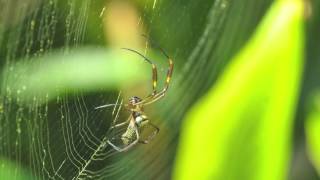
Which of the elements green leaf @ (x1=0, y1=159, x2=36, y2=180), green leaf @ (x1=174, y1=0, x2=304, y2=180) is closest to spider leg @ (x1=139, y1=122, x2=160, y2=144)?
green leaf @ (x1=0, y1=159, x2=36, y2=180)

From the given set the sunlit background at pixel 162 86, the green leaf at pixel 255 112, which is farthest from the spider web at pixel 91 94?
the green leaf at pixel 255 112

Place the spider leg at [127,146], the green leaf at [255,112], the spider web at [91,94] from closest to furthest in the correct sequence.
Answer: the green leaf at [255,112] → the spider web at [91,94] → the spider leg at [127,146]

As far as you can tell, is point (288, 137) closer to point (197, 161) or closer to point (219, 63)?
point (197, 161)

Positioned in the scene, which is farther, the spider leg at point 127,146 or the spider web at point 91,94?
the spider leg at point 127,146

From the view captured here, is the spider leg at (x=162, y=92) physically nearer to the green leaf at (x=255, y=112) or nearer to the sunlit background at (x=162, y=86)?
the sunlit background at (x=162, y=86)

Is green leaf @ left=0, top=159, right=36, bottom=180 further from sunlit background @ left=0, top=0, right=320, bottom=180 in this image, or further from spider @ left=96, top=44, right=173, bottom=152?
spider @ left=96, top=44, right=173, bottom=152

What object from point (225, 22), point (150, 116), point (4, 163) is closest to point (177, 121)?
point (150, 116)

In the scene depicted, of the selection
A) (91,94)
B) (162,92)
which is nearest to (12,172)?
(91,94)

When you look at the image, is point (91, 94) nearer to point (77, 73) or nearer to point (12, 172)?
point (77, 73)
